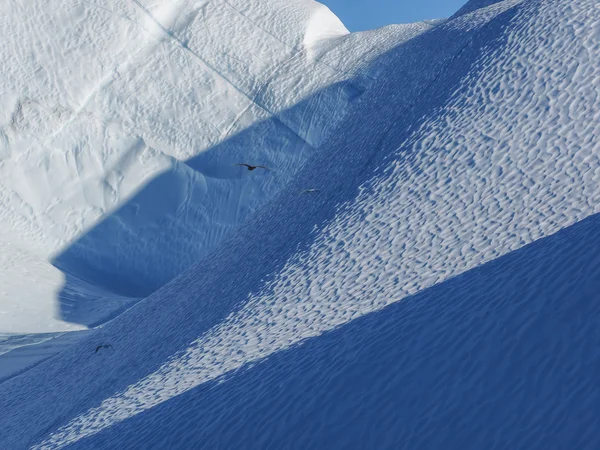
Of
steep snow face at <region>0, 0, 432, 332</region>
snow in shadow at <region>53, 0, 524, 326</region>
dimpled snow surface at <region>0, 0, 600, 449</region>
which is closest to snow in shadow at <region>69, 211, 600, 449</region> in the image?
dimpled snow surface at <region>0, 0, 600, 449</region>

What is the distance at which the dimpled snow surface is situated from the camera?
0.83 m

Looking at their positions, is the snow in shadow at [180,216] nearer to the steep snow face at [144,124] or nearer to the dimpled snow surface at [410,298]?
the steep snow face at [144,124]

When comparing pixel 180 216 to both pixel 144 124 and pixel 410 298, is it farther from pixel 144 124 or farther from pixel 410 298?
pixel 410 298

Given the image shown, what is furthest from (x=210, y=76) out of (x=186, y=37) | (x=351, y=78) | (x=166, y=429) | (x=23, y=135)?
(x=166, y=429)

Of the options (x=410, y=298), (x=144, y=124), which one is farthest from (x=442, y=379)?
(x=144, y=124)

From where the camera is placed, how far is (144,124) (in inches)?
122

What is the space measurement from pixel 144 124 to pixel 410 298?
2.25 meters

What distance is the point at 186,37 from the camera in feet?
10.5

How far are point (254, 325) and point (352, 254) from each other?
19cm

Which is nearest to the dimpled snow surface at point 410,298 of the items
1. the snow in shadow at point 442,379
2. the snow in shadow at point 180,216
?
the snow in shadow at point 442,379

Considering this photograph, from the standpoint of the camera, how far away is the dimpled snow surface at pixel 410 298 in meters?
0.83

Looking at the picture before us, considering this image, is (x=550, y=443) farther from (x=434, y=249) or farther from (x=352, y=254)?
(x=352, y=254)

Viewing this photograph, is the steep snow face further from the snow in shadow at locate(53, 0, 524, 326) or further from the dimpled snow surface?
the dimpled snow surface

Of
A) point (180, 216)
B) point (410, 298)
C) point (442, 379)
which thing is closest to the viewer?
point (442, 379)
